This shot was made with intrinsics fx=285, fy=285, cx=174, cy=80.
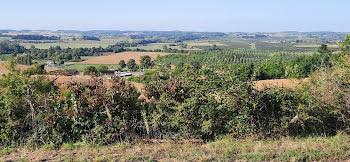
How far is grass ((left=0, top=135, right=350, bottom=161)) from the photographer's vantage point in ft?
20.7

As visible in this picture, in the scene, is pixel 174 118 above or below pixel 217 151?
above

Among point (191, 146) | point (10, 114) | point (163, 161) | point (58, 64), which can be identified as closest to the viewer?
point (163, 161)

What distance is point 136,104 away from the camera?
8.66m

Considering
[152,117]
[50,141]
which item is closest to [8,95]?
[50,141]

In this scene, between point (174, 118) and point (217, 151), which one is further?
point (174, 118)

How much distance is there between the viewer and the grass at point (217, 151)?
20.7 ft

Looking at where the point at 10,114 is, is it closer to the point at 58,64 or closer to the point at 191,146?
the point at 191,146

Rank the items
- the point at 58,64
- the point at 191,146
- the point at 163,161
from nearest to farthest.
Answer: the point at 163,161
the point at 191,146
the point at 58,64

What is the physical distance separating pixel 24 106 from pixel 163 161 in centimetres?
456

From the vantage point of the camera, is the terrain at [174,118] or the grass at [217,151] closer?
the grass at [217,151]

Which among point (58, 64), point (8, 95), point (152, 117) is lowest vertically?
point (58, 64)

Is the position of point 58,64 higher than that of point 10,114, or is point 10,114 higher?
point 10,114

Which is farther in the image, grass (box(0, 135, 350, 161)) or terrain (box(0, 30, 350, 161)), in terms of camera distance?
terrain (box(0, 30, 350, 161))

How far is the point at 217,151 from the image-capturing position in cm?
672
